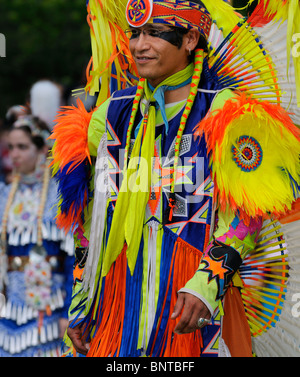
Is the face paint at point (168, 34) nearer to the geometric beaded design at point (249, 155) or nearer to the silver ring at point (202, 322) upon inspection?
the geometric beaded design at point (249, 155)

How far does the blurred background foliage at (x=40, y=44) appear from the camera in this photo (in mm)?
15500

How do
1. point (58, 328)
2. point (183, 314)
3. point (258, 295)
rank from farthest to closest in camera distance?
point (58, 328), point (258, 295), point (183, 314)

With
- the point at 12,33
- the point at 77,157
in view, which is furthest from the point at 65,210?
the point at 12,33

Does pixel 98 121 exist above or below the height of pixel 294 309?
above

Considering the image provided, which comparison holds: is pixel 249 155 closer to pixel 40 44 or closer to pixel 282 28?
pixel 282 28

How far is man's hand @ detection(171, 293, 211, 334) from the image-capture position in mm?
2820

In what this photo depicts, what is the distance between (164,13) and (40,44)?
45.0 feet

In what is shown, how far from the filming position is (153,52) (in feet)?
10.2

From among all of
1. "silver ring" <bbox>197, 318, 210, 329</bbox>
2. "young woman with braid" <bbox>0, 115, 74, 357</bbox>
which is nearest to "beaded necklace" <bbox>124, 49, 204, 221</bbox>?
"silver ring" <bbox>197, 318, 210, 329</bbox>

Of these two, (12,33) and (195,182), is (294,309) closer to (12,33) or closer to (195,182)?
(195,182)

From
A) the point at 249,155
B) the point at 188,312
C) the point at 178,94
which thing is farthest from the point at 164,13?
the point at 188,312

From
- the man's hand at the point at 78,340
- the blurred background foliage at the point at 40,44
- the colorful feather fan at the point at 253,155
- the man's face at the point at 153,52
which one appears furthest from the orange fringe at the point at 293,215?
the blurred background foliage at the point at 40,44

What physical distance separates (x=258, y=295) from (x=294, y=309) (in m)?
0.16
